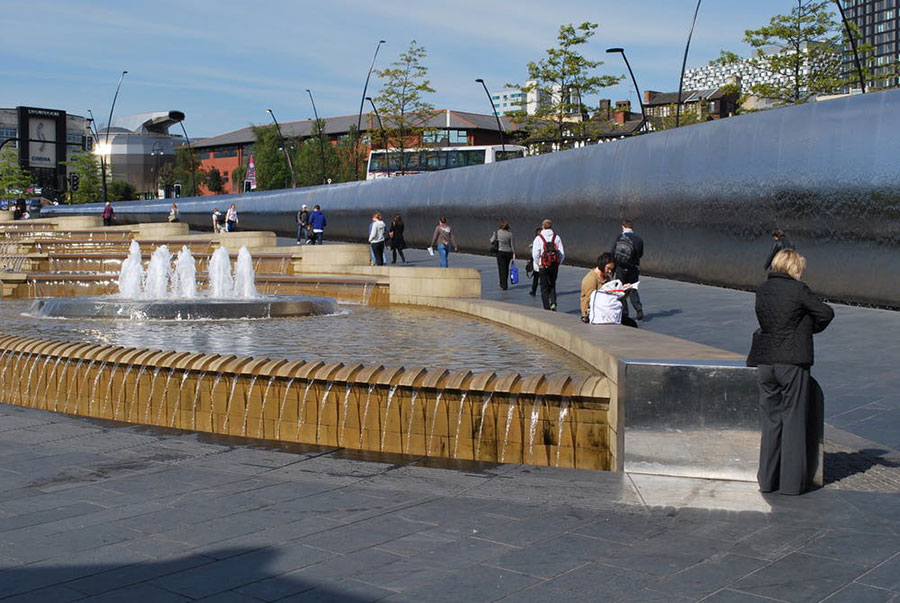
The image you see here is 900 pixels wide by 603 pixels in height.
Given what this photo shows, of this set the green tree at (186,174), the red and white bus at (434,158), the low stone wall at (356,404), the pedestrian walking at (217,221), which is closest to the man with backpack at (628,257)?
the low stone wall at (356,404)

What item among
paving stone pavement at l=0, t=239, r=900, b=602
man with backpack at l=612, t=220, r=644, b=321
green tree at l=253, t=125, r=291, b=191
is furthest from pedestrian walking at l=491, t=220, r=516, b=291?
green tree at l=253, t=125, r=291, b=191

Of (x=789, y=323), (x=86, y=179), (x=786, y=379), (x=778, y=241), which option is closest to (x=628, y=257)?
(x=778, y=241)

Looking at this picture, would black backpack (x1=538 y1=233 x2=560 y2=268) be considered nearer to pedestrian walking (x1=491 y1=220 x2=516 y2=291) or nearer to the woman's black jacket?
pedestrian walking (x1=491 y1=220 x2=516 y2=291)

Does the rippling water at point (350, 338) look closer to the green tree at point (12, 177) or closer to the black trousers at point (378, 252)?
the black trousers at point (378, 252)

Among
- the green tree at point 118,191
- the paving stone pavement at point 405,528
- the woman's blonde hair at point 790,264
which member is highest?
the green tree at point 118,191

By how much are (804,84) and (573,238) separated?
1127 inches

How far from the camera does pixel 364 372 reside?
24.5 ft

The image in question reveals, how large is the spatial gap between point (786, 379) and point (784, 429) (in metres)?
0.30

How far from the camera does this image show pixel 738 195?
17953mm

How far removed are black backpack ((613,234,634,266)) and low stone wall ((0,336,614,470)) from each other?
296 inches

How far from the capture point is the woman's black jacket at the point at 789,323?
19.2 feet

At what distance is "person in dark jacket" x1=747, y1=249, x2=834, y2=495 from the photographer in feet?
19.0

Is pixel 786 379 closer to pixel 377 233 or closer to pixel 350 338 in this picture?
pixel 350 338

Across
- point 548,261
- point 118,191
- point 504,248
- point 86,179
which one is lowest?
point 548,261
